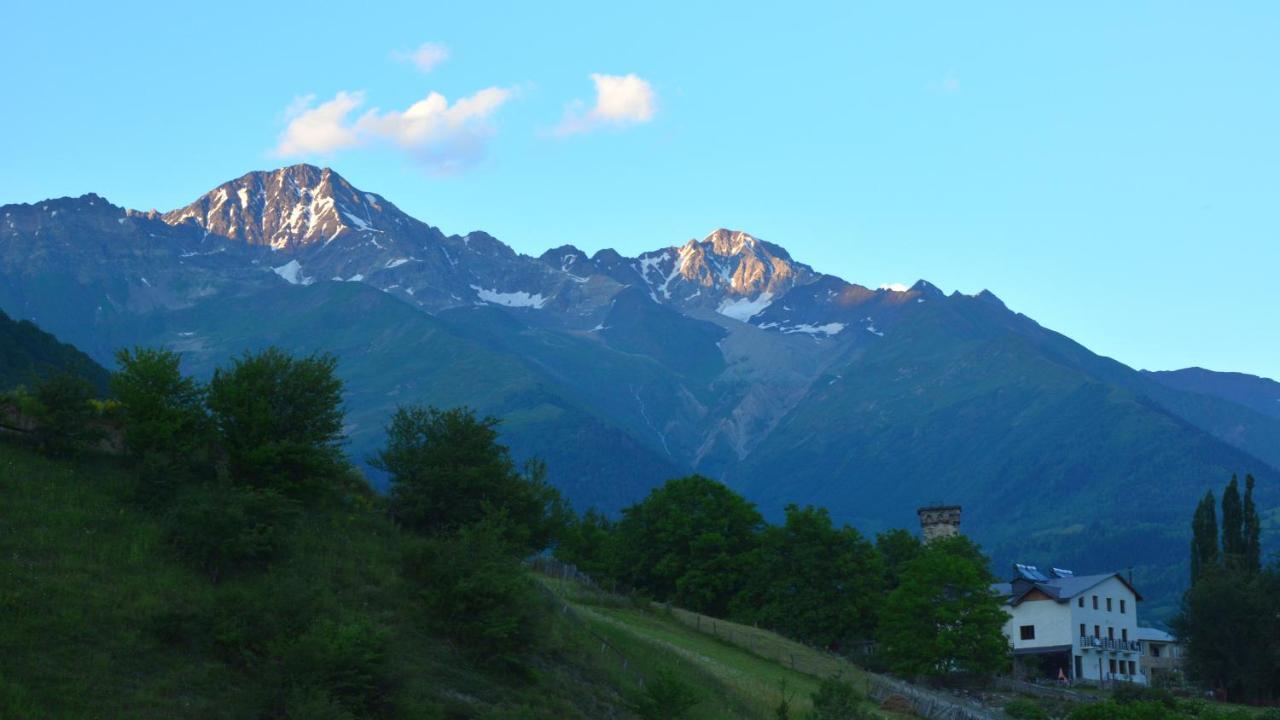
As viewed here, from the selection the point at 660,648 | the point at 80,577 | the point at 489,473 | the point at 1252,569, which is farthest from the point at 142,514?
the point at 1252,569

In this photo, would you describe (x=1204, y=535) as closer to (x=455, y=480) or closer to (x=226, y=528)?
(x=455, y=480)

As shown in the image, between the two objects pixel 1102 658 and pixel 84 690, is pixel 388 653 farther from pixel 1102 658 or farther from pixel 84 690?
pixel 1102 658

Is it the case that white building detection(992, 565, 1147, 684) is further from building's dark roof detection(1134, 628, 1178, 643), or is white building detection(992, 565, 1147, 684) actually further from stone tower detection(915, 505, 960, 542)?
stone tower detection(915, 505, 960, 542)

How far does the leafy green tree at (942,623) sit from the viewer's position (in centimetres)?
9212

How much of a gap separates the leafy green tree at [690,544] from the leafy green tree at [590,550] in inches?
47.2

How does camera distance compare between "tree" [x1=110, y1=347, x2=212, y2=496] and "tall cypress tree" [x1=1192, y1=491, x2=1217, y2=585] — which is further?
"tall cypress tree" [x1=1192, y1=491, x2=1217, y2=585]

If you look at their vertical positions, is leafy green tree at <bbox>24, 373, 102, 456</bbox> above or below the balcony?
above

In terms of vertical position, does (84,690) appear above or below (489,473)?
below

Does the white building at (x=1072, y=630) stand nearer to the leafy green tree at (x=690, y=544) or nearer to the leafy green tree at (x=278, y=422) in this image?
the leafy green tree at (x=690, y=544)

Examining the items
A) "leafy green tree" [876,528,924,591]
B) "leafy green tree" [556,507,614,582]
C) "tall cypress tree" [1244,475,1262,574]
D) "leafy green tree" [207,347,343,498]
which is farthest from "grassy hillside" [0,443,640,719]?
"tall cypress tree" [1244,475,1262,574]

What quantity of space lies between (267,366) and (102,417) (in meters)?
6.23

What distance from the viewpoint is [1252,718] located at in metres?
75.4

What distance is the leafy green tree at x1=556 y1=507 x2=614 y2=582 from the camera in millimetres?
110844

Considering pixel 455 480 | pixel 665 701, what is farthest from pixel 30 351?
pixel 665 701
